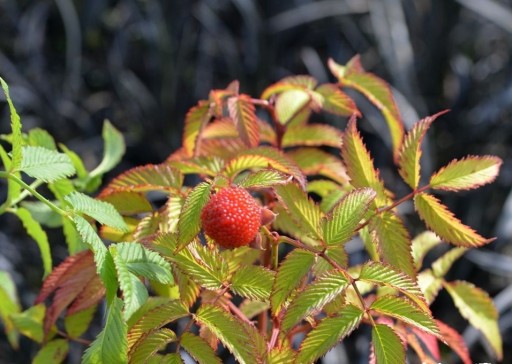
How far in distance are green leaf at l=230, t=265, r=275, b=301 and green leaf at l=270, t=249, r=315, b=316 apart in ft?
0.06

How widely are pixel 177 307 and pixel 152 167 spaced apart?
11 cm

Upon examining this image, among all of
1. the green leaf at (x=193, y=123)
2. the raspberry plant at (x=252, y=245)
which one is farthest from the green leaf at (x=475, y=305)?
the green leaf at (x=193, y=123)

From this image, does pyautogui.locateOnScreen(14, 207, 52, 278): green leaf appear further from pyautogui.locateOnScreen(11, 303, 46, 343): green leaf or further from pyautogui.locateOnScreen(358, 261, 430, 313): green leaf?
pyautogui.locateOnScreen(358, 261, 430, 313): green leaf

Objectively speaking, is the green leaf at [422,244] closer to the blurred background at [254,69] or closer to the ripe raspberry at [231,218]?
the ripe raspberry at [231,218]

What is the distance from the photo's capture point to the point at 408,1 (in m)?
2.11

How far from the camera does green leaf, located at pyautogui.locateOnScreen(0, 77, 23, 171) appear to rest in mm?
468

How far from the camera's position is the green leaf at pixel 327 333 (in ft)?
1.48

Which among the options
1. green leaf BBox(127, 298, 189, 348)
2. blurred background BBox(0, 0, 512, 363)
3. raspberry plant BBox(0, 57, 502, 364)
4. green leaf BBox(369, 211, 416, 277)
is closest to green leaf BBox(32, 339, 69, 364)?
raspberry plant BBox(0, 57, 502, 364)

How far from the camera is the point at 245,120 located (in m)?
0.61

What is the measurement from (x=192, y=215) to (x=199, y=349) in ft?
0.25

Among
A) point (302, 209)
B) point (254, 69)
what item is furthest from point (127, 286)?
point (254, 69)

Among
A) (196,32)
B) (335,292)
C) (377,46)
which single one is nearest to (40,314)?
(335,292)

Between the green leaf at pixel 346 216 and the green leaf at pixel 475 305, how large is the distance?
194 millimetres

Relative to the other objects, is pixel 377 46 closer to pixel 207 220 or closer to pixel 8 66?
pixel 8 66
